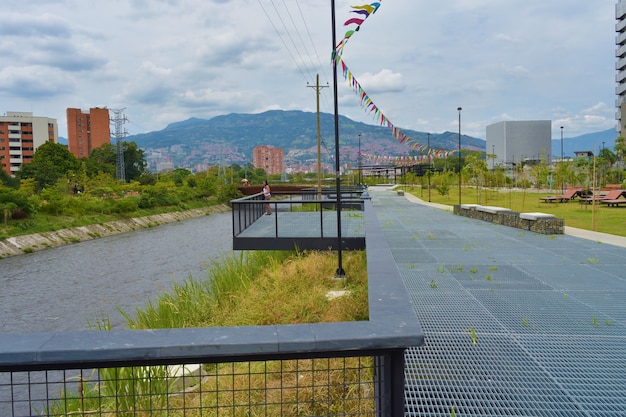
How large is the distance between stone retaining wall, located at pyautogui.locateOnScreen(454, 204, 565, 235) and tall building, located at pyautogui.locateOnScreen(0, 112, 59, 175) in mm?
109775

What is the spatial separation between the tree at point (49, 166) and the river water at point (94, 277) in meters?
34.5

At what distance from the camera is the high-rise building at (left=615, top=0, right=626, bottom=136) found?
287ft

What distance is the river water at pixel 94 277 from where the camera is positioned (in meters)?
16.6

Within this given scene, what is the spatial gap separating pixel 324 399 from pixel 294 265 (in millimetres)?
8051

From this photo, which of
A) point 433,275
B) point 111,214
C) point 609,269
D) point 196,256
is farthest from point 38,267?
point 609,269

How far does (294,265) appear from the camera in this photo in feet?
39.8

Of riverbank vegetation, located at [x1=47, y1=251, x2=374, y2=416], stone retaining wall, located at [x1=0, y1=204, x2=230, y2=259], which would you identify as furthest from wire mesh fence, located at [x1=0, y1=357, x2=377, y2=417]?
stone retaining wall, located at [x1=0, y1=204, x2=230, y2=259]

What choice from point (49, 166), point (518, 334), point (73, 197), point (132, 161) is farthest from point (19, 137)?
point (518, 334)

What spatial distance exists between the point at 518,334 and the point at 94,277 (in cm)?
2164

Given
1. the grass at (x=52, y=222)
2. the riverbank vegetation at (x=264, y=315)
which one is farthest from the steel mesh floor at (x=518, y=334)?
the grass at (x=52, y=222)

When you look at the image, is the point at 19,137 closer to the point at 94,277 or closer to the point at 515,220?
the point at 94,277

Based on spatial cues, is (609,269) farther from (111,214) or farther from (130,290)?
(111,214)

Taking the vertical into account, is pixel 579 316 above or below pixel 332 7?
below

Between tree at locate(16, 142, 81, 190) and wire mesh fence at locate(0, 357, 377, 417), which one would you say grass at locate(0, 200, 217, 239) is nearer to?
tree at locate(16, 142, 81, 190)
